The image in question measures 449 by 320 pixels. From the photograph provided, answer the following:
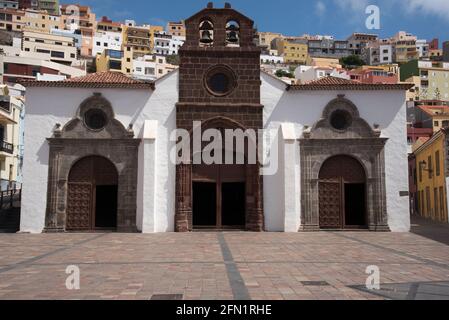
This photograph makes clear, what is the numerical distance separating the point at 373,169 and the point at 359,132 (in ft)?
5.05

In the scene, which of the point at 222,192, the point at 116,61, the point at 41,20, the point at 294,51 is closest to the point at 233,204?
the point at 222,192

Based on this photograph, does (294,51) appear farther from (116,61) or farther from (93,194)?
(93,194)

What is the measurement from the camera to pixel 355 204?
19.4 metres

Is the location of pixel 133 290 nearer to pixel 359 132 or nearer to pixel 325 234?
pixel 325 234

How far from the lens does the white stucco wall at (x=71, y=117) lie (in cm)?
1853

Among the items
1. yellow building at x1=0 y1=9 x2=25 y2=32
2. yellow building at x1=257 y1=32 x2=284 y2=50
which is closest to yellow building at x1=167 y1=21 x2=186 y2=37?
yellow building at x1=257 y1=32 x2=284 y2=50

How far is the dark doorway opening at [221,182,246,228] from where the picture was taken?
19.2 m

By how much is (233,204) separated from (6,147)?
2227 cm

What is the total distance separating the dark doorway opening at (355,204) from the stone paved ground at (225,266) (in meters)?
3.13

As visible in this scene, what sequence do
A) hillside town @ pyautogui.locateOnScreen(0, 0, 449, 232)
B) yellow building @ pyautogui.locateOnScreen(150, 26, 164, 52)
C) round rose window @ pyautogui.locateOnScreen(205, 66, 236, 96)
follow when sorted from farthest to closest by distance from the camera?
1. yellow building @ pyautogui.locateOnScreen(150, 26, 164, 52)
2. hillside town @ pyautogui.locateOnScreen(0, 0, 449, 232)
3. round rose window @ pyautogui.locateOnScreen(205, 66, 236, 96)

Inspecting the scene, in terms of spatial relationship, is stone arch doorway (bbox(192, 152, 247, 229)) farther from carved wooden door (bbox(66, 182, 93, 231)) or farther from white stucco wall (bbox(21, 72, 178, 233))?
carved wooden door (bbox(66, 182, 93, 231))

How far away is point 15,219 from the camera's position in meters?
20.2

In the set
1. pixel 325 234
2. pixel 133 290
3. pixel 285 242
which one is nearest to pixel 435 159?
pixel 325 234

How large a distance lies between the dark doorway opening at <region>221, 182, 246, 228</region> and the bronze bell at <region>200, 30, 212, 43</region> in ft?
19.1
